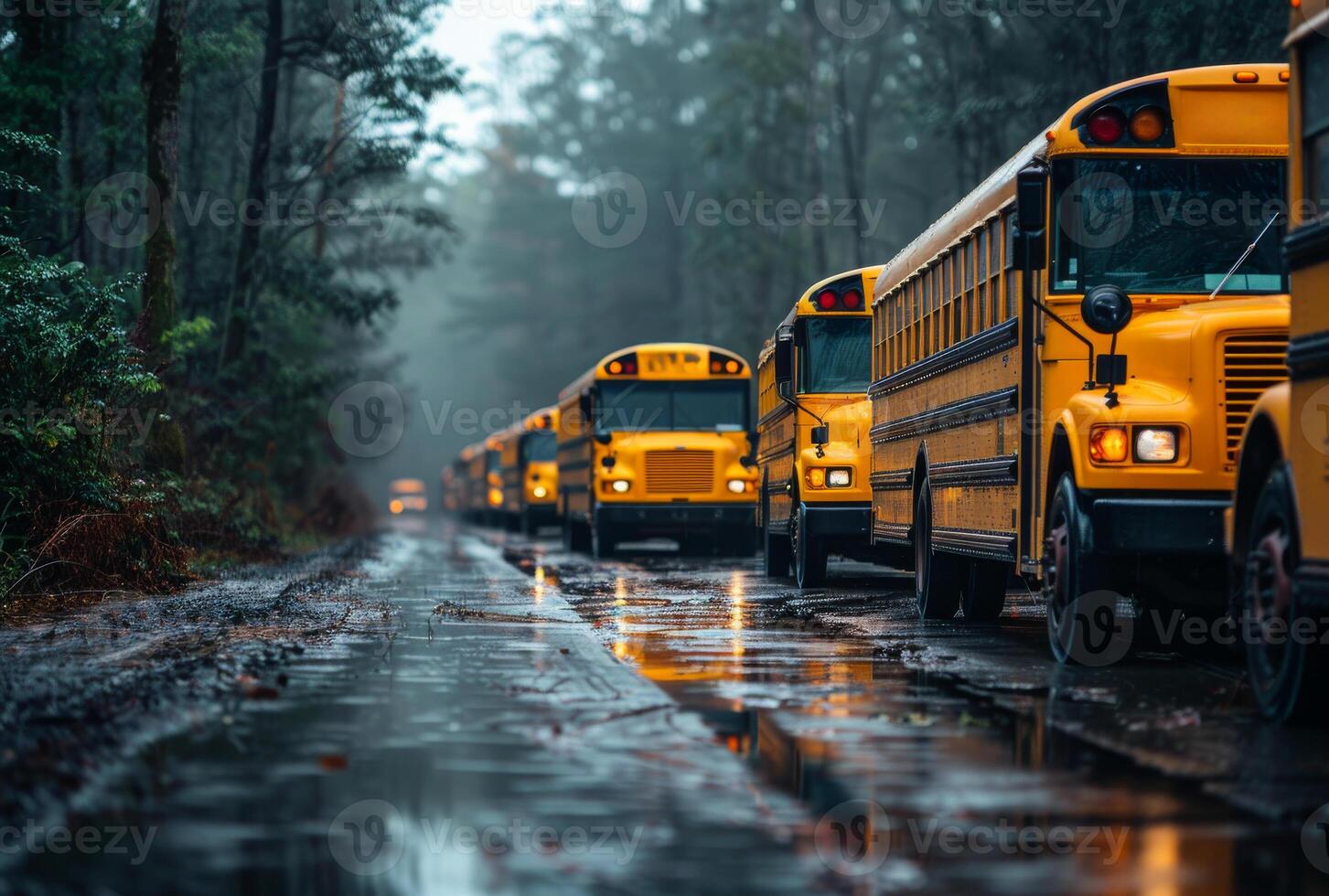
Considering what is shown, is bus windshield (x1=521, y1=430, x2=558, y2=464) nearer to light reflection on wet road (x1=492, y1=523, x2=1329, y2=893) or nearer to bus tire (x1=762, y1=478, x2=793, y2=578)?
bus tire (x1=762, y1=478, x2=793, y2=578)

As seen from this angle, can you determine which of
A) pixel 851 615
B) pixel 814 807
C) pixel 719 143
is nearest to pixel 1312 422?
pixel 814 807

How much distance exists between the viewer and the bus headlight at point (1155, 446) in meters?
10.7

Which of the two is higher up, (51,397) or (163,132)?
(163,132)

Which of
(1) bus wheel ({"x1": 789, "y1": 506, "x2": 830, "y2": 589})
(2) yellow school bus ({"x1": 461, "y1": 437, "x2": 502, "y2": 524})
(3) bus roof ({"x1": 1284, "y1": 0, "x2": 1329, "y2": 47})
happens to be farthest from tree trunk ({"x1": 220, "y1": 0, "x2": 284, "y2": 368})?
(3) bus roof ({"x1": 1284, "y1": 0, "x2": 1329, "y2": 47})

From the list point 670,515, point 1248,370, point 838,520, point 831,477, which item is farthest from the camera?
point 670,515

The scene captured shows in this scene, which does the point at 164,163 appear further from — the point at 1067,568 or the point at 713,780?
the point at 713,780

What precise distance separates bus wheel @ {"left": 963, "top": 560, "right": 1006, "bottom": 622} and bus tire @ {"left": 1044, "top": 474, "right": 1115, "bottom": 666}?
3379 millimetres

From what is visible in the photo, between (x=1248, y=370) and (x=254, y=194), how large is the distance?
26268 millimetres

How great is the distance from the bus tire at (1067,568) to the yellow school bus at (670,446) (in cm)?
1883

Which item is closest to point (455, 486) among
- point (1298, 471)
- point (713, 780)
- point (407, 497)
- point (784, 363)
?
point (407, 497)

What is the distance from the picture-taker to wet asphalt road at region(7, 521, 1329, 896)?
5.66 meters

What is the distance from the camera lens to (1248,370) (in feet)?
34.7

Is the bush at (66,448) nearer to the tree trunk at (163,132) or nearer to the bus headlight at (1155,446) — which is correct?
the tree trunk at (163,132)

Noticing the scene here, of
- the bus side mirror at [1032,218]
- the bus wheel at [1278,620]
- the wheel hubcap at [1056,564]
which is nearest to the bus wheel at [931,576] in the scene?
the wheel hubcap at [1056,564]
